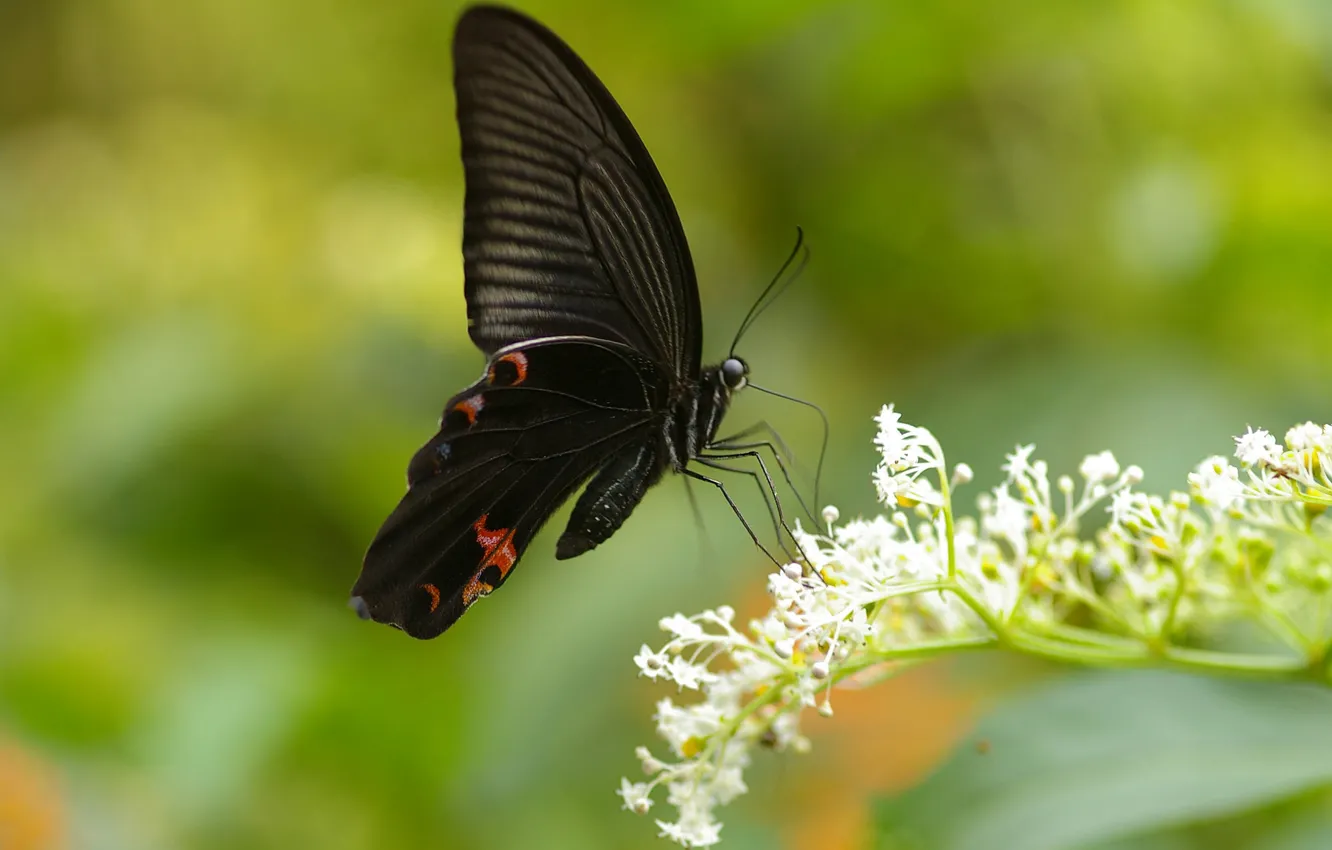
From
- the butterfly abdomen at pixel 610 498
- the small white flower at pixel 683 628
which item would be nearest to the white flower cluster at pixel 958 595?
the small white flower at pixel 683 628

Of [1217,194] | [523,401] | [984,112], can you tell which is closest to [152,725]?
[523,401]

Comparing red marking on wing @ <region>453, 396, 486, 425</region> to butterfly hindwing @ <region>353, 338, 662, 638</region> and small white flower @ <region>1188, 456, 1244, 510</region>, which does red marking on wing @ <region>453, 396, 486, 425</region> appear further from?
small white flower @ <region>1188, 456, 1244, 510</region>

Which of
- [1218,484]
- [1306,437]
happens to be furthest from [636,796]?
[1306,437]

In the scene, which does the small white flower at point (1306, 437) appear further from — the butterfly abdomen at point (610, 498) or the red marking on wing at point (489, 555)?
the red marking on wing at point (489, 555)

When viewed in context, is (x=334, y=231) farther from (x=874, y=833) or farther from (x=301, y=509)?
(x=874, y=833)

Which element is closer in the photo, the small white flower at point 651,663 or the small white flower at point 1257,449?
the small white flower at point 1257,449

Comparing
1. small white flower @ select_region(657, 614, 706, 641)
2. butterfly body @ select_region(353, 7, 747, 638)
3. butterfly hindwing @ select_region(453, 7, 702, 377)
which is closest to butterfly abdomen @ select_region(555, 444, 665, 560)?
butterfly body @ select_region(353, 7, 747, 638)
